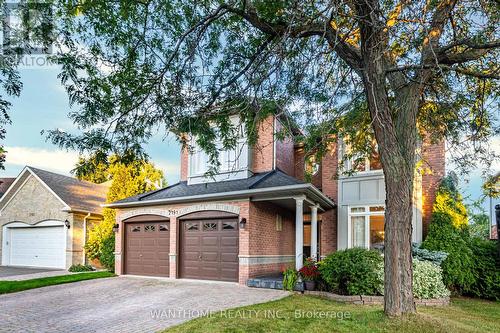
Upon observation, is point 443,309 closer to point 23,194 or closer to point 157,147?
point 157,147

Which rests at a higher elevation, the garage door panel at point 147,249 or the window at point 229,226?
the window at point 229,226

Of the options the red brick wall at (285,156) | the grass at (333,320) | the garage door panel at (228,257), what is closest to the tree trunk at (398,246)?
the grass at (333,320)

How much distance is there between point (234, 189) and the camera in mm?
12094

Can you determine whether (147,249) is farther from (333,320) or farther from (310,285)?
(333,320)

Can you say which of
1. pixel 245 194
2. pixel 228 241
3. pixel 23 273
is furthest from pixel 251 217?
pixel 23 273

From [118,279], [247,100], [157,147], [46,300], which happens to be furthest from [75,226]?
[247,100]

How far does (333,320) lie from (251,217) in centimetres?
553

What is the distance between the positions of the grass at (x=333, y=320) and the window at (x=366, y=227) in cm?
387

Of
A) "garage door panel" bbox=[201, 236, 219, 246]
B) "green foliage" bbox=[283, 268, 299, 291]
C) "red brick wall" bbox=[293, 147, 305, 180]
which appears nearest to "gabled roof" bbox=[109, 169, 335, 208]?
"garage door panel" bbox=[201, 236, 219, 246]

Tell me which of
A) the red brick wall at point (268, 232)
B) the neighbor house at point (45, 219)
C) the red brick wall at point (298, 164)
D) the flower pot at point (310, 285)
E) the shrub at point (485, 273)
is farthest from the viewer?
the neighbor house at point (45, 219)

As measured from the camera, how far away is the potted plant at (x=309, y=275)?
9.94 meters

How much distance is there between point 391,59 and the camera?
691 cm

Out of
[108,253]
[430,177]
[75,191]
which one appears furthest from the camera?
[75,191]

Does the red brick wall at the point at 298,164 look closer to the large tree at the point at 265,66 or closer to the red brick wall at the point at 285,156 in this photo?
the red brick wall at the point at 285,156
